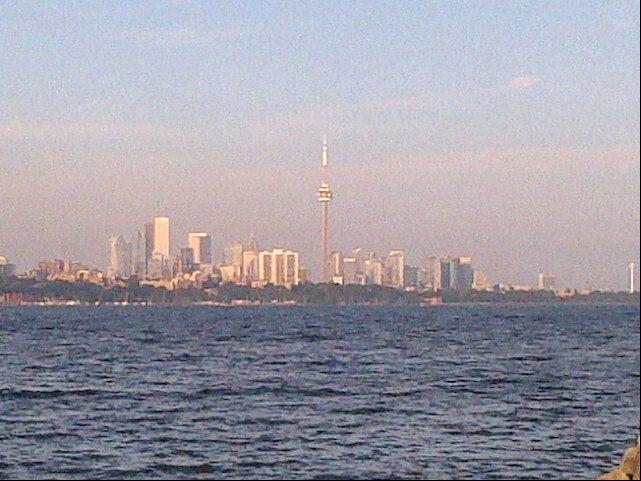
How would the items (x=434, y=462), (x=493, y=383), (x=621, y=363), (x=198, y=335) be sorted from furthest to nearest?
(x=198, y=335) → (x=621, y=363) → (x=493, y=383) → (x=434, y=462)

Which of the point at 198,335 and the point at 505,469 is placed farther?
the point at 198,335

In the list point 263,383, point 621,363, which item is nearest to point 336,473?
point 263,383

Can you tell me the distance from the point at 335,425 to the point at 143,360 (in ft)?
108

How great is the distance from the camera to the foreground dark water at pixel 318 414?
85.9ft

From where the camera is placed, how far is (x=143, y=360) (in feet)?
213

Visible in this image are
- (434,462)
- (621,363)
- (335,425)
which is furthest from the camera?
(621,363)

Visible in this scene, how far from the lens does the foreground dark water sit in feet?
85.9

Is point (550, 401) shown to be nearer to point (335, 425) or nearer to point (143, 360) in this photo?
point (335, 425)

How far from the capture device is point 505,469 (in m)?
25.5

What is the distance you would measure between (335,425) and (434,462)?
6.98 metres

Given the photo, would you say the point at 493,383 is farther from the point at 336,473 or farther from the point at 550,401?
the point at 336,473

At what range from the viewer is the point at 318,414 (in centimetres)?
3597

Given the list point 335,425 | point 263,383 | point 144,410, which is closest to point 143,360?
point 263,383

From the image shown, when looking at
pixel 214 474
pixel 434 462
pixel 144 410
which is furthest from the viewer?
pixel 144 410
